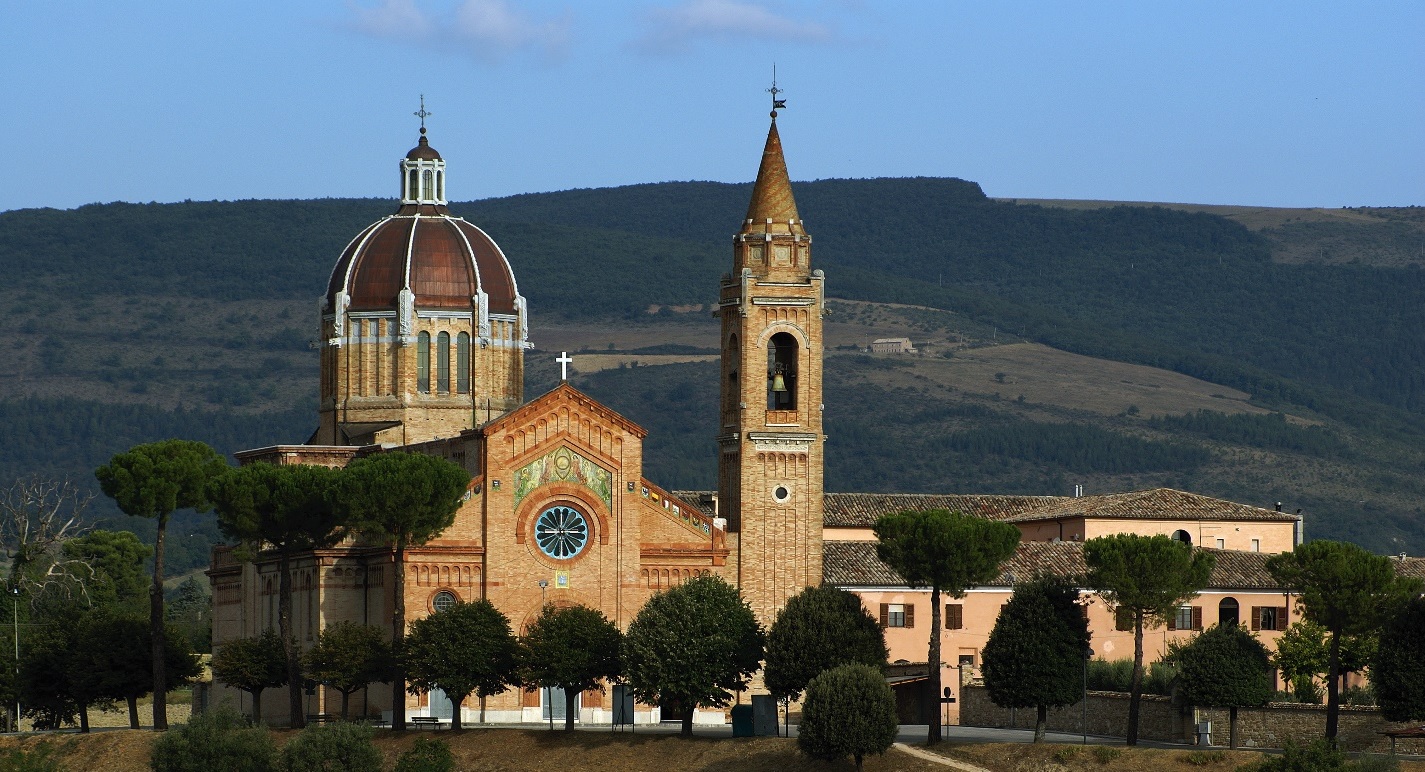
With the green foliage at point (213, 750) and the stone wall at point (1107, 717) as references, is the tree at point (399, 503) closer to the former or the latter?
the green foliage at point (213, 750)

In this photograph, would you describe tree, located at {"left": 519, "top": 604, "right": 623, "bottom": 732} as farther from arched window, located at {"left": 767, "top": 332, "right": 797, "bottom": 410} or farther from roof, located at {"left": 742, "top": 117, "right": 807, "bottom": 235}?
roof, located at {"left": 742, "top": 117, "right": 807, "bottom": 235}

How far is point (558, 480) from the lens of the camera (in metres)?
81.1

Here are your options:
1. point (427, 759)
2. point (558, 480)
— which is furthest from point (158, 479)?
point (427, 759)

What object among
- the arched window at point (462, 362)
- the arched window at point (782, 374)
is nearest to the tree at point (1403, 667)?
the arched window at point (782, 374)

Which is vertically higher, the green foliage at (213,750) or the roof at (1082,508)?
the roof at (1082,508)

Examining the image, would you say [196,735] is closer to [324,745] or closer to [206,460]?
[324,745]

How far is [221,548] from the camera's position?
91188 mm

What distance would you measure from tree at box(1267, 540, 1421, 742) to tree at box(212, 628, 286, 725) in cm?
3139

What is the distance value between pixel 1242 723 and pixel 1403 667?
5865mm

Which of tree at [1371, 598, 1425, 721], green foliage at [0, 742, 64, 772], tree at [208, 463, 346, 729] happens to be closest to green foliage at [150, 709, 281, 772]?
green foliage at [0, 742, 64, 772]

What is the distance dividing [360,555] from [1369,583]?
104ft

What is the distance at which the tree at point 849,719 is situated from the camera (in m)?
66.1

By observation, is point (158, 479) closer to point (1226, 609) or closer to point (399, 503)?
point (399, 503)

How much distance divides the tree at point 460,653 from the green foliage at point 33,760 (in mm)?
10963
